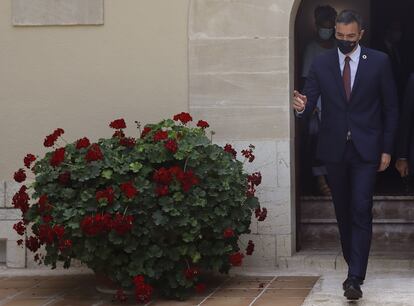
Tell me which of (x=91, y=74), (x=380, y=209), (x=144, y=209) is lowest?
(x=380, y=209)

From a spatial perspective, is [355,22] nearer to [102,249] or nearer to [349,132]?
[349,132]

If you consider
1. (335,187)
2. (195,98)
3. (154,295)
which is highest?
(195,98)

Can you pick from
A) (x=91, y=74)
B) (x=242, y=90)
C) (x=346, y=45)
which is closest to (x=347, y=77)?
(x=346, y=45)

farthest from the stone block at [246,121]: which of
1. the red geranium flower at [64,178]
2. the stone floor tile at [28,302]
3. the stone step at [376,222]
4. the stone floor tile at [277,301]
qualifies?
the stone floor tile at [28,302]

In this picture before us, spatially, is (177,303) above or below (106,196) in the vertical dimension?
below

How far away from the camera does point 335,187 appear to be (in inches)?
296

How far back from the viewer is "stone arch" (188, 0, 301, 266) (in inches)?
338

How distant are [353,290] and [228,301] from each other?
0.92 m

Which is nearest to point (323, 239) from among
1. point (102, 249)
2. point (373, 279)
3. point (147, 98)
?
point (373, 279)

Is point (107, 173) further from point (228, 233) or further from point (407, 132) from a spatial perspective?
point (407, 132)

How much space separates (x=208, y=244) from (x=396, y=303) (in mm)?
1418

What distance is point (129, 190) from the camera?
24.1 ft

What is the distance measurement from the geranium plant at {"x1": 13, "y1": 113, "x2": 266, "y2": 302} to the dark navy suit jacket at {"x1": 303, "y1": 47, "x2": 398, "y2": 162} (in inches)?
32.6

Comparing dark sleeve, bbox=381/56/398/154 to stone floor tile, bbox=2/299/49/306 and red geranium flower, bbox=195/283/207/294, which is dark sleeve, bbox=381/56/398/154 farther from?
stone floor tile, bbox=2/299/49/306
